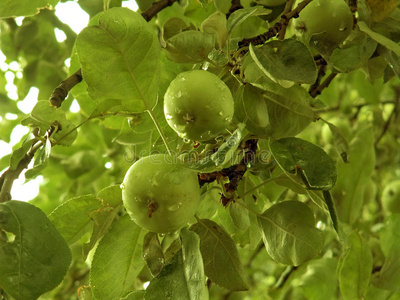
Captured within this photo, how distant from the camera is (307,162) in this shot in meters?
0.66

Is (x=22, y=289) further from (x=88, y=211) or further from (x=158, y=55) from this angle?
(x=158, y=55)

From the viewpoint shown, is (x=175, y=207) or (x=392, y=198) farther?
(x=392, y=198)

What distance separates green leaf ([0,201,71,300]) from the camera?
2.14 ft

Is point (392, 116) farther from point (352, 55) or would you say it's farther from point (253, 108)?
point (253, 108)

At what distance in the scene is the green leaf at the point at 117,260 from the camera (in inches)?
30.5

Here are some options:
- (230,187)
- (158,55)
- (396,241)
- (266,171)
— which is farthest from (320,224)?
(158,55)

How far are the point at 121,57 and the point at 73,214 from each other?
0.96 ft

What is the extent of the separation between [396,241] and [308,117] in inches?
21.3

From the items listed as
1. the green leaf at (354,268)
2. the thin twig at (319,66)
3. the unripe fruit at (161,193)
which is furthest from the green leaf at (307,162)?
the green leaf at (354,268)

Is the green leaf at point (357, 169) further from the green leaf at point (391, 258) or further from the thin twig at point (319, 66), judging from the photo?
the thin twig at point (319, 66)

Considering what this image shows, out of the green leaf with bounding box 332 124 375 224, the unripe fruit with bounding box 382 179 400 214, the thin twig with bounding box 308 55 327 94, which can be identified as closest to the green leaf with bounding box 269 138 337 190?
the thin twig with bounding box 308 55 327 94

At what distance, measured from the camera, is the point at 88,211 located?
0.82 meters

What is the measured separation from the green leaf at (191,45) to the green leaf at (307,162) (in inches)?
6.4

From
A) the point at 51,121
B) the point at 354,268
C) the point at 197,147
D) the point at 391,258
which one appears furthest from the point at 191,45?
the point at 391,258
